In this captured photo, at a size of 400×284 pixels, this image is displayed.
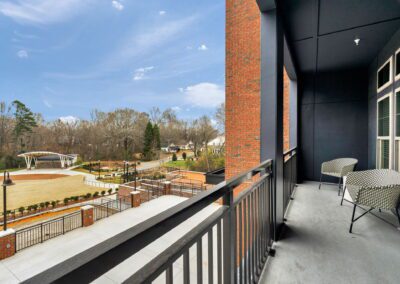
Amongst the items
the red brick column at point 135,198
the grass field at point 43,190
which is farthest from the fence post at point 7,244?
the grass field at point 43,190

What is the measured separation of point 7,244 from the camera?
5.48 meters

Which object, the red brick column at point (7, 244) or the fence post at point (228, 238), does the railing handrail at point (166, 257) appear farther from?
the red brick column at point (7, 244)

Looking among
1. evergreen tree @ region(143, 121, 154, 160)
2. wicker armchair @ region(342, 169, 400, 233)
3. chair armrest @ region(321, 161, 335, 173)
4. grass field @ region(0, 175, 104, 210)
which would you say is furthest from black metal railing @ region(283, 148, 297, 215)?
evergreen tree @ region(143, 121, 154, 160)

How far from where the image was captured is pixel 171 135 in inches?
707

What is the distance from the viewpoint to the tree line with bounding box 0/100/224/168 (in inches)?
297

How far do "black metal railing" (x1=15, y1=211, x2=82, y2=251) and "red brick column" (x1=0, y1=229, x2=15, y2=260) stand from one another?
0.52 m

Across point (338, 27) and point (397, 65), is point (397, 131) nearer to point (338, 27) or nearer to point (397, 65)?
point (397, 65)

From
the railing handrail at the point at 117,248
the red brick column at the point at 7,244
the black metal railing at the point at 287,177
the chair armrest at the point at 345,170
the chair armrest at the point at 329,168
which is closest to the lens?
the railing handrail at the point at 117,248

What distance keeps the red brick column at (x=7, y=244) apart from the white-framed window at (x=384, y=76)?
930cm

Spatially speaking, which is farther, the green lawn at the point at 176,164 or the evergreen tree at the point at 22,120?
the green lawn at the point at 176,164

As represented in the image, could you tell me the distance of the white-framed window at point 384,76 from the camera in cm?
295

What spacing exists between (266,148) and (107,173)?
15482 mm

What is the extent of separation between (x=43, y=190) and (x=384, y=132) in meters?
16.2

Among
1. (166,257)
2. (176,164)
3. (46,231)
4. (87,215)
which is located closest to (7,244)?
(46,231)
